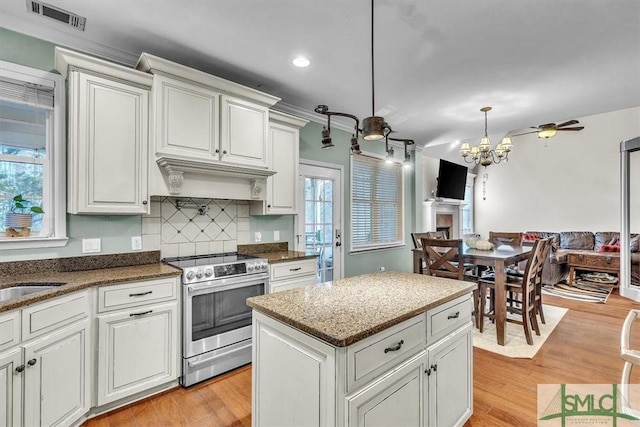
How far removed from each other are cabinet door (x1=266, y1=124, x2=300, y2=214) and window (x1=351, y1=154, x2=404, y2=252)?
1.37 metres

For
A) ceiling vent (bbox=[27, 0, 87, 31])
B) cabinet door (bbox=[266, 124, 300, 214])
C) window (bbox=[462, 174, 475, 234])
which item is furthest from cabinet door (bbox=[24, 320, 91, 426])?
window (bbox=[462, 174, 475, 234])

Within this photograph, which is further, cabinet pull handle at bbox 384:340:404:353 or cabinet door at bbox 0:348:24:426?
cabinet door at bbox 0:348:24:426

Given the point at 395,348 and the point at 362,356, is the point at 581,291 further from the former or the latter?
the point at 362,356

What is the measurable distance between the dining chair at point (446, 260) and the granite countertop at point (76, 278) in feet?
8.52

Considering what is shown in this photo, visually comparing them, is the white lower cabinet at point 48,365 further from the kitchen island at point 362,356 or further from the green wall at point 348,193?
the green wall at point 348,193

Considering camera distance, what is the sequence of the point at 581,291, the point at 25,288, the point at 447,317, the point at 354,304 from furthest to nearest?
the point at 581,291
the point at 25,288
the point at 447,317
the point at 354,304

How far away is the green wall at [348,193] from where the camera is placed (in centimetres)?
392

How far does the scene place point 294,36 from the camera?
2.28 m

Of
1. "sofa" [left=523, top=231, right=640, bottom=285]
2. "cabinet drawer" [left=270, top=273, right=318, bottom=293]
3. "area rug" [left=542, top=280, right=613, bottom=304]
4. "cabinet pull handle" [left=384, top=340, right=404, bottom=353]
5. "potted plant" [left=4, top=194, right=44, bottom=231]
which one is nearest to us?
"cabinet pull handle" [left=384, top=340, right=404, bottom=353]

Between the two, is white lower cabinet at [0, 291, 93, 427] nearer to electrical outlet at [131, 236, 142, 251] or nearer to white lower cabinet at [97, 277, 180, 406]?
white lower cabinet at [97, 277, 180, 406]

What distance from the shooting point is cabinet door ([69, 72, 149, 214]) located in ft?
7.07

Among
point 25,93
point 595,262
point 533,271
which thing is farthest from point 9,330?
point 595,262

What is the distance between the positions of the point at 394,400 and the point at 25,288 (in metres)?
2.19

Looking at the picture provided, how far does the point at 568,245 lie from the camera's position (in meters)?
6.50
